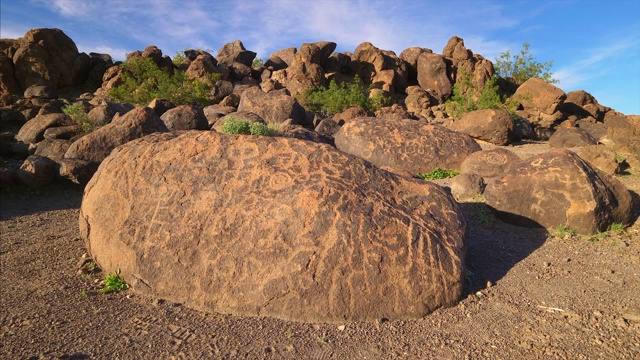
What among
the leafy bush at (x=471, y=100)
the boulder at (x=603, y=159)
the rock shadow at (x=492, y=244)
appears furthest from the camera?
the leafy bush at (x=471, y=100)

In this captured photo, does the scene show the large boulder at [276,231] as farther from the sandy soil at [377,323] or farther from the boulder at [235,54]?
the boulder at [235,54]

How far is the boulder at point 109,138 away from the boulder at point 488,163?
7.03 m

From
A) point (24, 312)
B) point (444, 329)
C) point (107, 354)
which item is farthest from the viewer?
point (24, 312)

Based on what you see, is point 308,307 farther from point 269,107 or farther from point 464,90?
point 464,90

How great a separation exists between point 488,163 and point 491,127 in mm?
4939

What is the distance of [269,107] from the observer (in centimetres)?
1332

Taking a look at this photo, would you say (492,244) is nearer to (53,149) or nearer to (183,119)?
(183,119)

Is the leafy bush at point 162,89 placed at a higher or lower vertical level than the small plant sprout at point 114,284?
higher

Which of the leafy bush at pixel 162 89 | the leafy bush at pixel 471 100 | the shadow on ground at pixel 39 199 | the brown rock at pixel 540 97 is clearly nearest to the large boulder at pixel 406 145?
the shadow on ground at pixel 39 199

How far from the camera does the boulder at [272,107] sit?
13164 millimetres

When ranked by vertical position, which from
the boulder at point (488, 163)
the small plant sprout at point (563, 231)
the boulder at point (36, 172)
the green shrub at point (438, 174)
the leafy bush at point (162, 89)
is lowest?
the boulder at point (36, 172)

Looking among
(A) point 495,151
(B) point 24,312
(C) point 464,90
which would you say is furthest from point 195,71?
(B) point 24,312

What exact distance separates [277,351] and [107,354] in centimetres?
118

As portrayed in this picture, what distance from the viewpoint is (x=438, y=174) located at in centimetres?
840
